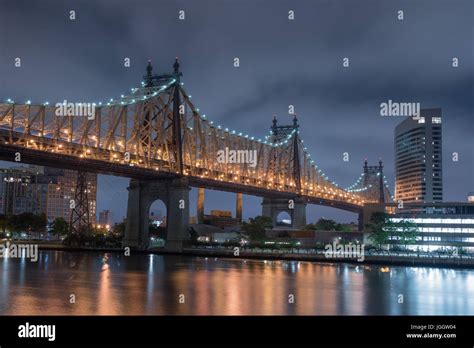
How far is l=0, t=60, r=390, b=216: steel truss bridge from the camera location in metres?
68.6

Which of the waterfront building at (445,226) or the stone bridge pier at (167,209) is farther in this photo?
the waterfront building at (445,226)

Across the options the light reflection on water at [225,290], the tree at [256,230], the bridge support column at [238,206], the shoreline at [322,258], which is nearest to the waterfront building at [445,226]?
the shoreline at [322,258]

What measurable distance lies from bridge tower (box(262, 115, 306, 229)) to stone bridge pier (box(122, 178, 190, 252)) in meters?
33.8

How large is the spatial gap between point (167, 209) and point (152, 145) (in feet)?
34.7

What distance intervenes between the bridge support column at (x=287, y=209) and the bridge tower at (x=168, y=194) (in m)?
38.7

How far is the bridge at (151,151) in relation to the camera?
228 ft

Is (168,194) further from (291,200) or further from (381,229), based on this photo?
(291,200)

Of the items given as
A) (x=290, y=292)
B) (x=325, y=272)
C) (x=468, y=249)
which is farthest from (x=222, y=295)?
(x=468, y=249)

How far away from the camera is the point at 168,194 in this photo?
8931 centimetres

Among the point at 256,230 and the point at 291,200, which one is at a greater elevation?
the point at 291,200

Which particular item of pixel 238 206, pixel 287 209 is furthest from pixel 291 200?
pixel 238 206

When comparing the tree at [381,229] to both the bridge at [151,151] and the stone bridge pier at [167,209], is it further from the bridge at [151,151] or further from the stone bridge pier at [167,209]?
the stone bridge pier at [167,209]

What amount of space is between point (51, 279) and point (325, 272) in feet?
95.3
